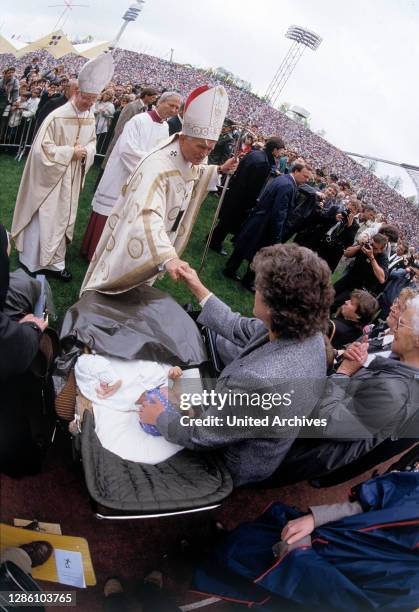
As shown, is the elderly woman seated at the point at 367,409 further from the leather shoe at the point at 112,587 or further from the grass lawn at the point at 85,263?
the grass lawn at the point at 85,263

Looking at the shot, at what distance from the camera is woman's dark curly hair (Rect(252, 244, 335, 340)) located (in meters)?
1.57

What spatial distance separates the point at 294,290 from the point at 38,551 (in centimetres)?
154

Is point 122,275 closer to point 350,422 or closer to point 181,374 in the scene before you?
point 181,374

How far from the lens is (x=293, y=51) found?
4.23m

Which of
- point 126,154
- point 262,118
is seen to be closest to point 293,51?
point 126,154

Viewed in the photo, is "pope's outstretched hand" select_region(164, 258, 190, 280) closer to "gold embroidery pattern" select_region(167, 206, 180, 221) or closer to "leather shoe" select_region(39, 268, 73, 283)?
"gold embroidery pattern" select_region(167, 206, 180, 221)

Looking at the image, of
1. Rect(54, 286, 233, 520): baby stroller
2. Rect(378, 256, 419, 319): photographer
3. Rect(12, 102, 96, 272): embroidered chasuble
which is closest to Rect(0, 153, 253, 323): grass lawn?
Rect(12, 102, 96, 272): embroidered chasuble

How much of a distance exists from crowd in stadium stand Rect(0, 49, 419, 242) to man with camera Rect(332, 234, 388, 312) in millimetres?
2744

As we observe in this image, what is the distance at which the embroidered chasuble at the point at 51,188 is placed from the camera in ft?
11.6

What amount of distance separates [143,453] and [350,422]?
0.94m

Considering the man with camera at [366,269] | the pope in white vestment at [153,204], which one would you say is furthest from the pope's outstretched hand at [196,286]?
the man with camera at [366,269]

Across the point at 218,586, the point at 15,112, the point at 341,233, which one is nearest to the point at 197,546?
the point at 218,586

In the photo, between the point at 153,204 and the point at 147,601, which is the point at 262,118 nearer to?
the point at 153,204

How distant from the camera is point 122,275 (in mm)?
2662
